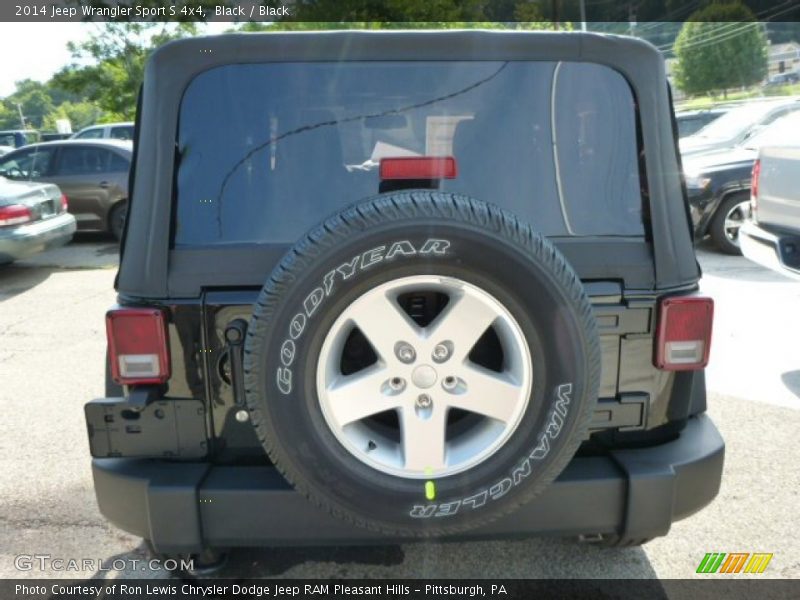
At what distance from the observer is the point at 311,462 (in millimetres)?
1858

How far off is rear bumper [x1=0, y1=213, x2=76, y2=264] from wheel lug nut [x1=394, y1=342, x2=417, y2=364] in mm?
7339

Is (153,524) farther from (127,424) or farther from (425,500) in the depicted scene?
(425,500)

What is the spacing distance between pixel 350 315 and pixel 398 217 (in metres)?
0.29

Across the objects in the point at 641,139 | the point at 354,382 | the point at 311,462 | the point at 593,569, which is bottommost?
the point at 593,569

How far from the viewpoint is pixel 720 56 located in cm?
5294

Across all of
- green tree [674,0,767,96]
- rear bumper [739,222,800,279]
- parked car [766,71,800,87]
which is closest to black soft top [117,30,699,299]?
rear bumper [739,222,800,279]

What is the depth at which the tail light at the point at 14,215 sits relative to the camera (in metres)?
7.68

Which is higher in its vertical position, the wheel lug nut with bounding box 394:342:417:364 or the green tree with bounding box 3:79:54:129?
the green tree with bounding box 3:79:54:129

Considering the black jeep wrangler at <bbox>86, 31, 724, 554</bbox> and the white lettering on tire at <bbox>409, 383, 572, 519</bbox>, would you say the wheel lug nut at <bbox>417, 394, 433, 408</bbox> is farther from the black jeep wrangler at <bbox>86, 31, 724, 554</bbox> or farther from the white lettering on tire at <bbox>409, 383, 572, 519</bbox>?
the white lettering on tire at <bbox>409, 383, 572, 519</bbox>

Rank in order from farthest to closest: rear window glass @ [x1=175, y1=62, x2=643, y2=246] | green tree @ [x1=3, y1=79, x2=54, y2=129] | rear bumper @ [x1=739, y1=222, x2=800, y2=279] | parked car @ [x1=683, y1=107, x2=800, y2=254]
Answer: green tree @ [x1=3, y1=79, x2=54, y2=129], parked car @ [x1=683, y1=107, x2=800, y2=254], rear bumper @ [x1=739, y1=222, x2=800, y2=279], rear window glass @ [x1=175, y1=62, x2=643, y2=246]

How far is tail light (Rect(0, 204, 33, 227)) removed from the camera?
768 cm

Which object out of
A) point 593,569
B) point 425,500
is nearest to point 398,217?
point 425,500

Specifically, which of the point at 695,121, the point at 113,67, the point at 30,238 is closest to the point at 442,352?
the point at 30,238

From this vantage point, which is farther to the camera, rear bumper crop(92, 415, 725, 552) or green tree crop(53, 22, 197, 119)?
green tree crop(53, 22, 197, 119)
